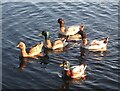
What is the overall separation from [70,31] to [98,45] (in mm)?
3566

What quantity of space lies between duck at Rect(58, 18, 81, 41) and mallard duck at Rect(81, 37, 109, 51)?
7.93 feet

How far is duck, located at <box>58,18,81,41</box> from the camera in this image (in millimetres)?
29078

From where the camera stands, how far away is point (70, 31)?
2930 cm

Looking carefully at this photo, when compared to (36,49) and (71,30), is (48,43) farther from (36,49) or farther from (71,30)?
(71,30)

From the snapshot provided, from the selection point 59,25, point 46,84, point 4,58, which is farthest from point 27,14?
point 46,84

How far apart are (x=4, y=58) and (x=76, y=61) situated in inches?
189

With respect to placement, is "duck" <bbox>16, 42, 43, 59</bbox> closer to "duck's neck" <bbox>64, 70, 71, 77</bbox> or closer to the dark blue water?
the dark blue water

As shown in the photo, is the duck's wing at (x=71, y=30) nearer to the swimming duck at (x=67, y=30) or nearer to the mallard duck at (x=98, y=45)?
the swimming duck at (x=67, y=30)

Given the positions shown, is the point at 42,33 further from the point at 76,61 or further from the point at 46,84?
the point at 46,84

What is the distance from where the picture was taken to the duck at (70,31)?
29.1 m

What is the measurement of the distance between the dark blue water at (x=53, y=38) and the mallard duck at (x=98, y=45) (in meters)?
0.40

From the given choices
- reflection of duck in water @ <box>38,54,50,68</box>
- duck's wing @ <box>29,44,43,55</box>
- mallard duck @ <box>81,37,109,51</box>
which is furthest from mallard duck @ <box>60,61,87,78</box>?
mallard duck @ <box>81,37,109,51</box>

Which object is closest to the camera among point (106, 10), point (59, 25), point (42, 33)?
point (42, 33)

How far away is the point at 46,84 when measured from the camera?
22016mm
